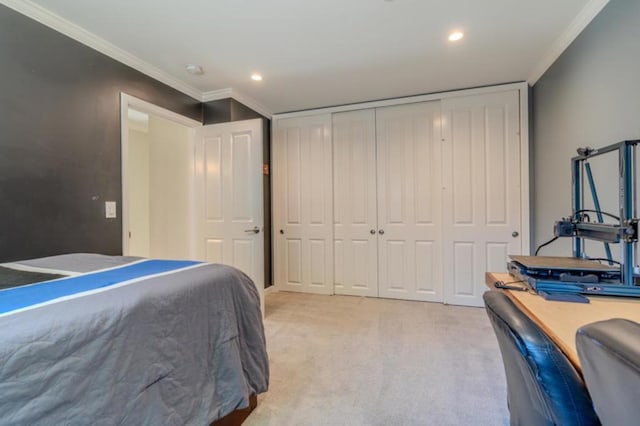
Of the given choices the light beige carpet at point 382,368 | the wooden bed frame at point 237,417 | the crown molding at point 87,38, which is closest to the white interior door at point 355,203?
the light beige carpet at point 382,368

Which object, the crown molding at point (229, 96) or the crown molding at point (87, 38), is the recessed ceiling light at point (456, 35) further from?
the crown molding at point (87, 38)

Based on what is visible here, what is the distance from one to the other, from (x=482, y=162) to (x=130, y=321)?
339 centimetres

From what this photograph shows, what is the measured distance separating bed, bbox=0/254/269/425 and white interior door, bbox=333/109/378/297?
227cm

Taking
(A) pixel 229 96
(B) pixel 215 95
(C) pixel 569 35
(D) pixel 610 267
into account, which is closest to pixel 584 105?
(C) pixel 569 35

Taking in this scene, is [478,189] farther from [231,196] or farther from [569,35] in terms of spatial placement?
[231,196]

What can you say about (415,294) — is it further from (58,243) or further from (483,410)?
(58,243)

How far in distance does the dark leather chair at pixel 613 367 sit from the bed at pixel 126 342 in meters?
1.17

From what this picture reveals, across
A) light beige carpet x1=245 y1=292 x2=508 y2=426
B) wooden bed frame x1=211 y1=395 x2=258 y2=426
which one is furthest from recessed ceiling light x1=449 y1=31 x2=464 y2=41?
wooden bed frame x1=211 y1=395 x2=258 y2=426

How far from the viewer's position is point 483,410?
5.17ft

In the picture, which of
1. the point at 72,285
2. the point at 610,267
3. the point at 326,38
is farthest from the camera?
the point at 326,38

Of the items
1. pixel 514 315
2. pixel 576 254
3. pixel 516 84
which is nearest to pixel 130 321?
pixel 514 315

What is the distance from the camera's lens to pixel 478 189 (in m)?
3.15

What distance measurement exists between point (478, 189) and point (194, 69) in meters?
3.13

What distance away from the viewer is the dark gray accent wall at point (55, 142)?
5.67 feet
